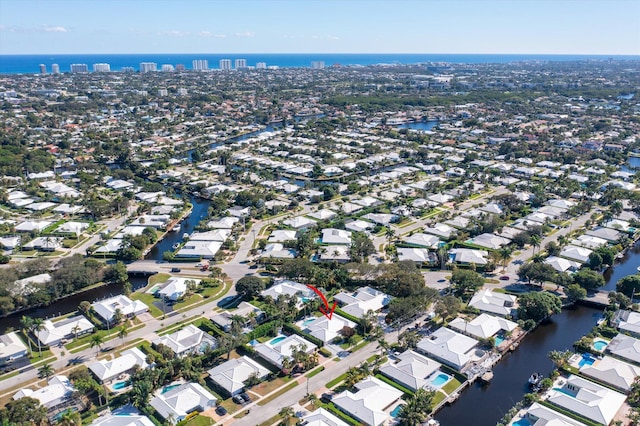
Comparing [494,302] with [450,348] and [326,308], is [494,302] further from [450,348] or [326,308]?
[326,308]

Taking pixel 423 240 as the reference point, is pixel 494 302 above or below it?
below

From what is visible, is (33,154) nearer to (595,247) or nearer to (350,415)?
(350,415)

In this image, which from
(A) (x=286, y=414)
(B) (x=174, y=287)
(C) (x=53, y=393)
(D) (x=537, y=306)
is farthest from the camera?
(B) (x=174, y=287)

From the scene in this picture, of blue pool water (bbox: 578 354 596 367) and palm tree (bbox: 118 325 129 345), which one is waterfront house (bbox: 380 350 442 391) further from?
palm tree (bbox: 118 325 129 345)

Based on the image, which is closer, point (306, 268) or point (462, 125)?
point (306, 268)

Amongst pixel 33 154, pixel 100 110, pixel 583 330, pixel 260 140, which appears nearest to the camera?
pixel 583 330

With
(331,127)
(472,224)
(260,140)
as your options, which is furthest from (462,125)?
(472,224)

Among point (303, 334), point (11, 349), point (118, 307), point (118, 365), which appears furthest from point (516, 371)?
point (11, 349)

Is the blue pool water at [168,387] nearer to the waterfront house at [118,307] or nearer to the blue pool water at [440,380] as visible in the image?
the waterfront house at [118,307]
